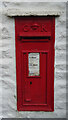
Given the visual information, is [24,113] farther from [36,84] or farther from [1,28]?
[1,28]

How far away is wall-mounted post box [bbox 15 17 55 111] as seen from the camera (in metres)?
2.70

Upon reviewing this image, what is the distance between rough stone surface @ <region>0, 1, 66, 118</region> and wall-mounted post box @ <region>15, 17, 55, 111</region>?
Answer: 0.09 metres

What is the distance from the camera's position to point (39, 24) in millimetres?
2707

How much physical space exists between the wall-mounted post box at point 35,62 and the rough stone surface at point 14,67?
9 centimetres

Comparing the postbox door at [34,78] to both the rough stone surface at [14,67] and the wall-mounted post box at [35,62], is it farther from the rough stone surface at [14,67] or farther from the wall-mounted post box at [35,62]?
the rough stone surface at [14,67]

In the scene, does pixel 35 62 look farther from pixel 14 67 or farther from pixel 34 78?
pixel 14 67

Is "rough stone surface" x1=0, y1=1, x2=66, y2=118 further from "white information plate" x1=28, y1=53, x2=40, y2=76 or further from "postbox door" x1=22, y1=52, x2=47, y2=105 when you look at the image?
"white information plate" x1=28, y1=53, x2=40, y2=76

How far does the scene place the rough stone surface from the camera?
2729mm

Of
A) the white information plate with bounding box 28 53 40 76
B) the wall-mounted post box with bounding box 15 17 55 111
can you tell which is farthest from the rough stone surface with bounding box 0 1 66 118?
the white information plate with bounding box 28 53 40 76

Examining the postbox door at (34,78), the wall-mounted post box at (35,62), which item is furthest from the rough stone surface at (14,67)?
the postbox door at (34,78)

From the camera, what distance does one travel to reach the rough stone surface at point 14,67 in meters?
2.73

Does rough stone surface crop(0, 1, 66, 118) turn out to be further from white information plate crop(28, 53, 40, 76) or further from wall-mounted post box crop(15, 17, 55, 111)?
white information plate crop(28, 53, 40, 76)

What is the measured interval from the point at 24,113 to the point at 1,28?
1.76 meters

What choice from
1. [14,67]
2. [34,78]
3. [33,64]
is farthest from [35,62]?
[14,67]
